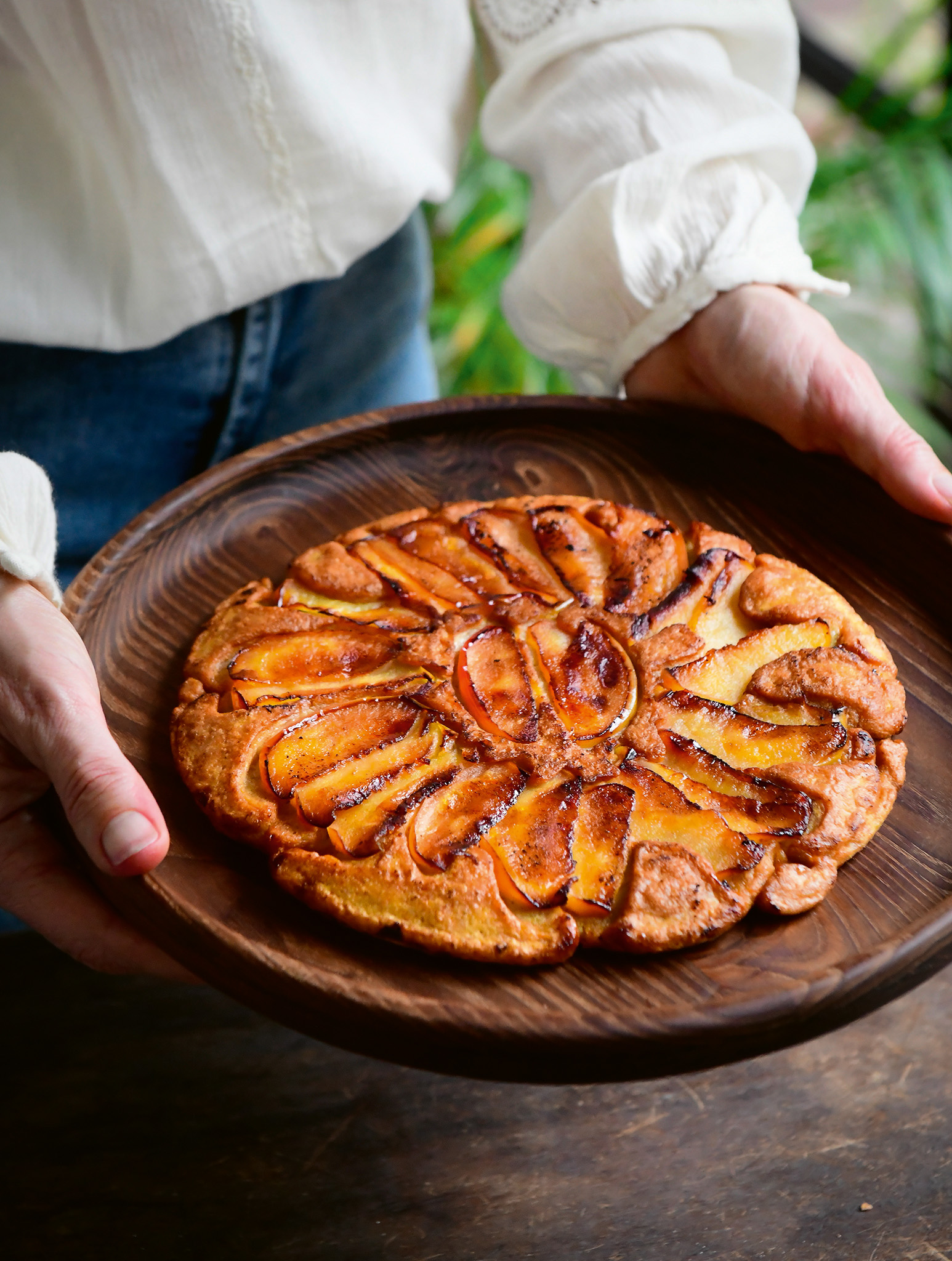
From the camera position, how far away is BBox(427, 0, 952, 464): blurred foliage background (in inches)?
153

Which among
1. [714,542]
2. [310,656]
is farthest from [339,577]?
[714,542]

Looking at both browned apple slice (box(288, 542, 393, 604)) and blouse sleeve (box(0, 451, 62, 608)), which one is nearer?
blouse sleeve (box(0, 451, 62, 608))

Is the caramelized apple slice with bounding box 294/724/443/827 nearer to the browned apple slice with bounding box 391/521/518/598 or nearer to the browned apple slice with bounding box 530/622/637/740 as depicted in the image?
the browned apple slice with bounding box 530/622/637/740

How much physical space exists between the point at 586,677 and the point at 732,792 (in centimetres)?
29

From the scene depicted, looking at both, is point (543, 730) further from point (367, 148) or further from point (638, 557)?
point (367, 148)

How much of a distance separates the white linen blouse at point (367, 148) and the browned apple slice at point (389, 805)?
42.6 inches

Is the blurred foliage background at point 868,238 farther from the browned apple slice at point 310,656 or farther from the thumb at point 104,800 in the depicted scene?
the thumb at point 104,800

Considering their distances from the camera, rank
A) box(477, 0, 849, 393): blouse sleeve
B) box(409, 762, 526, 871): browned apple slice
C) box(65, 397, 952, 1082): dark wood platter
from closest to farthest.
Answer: box(65, 397, 952, 1082): dark wood platter < box(409, 762, 526, 871): browned apple slice < box(477, 0, 849, 393): blouse sleeve

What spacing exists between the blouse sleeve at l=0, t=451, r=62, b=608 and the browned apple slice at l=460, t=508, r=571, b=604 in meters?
0.70

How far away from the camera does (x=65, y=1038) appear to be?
5.71 ft

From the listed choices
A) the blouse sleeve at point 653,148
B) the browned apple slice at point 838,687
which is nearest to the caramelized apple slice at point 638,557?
the browned apple slice at point 838,687

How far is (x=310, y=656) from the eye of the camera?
1.66m

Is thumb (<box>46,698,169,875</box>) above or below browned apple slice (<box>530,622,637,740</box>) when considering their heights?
below

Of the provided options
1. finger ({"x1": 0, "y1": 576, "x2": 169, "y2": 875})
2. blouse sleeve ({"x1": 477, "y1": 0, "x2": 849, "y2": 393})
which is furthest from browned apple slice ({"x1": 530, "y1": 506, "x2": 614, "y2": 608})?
finger ({"x1": 0, "y1": 576, "x2": 169, "y2": 875})
